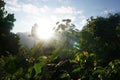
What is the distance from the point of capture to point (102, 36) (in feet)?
94.0

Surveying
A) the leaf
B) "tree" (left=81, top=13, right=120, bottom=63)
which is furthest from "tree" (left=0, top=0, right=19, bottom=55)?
the leaf

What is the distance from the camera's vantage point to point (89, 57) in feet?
5.63

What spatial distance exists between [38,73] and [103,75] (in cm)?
65

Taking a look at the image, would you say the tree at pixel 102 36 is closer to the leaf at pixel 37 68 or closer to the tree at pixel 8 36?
the tree at pixel 8 36

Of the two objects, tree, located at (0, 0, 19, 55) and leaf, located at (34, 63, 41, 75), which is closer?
leaf, located at (34, 63, 41, 75)

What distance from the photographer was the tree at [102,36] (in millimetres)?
25678

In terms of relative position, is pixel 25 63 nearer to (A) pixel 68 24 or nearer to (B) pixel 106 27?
(B) pixel 106 27

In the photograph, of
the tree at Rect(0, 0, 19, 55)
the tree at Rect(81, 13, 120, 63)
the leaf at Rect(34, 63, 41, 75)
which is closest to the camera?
the leaf at Rect(34, 63, 41, 75)

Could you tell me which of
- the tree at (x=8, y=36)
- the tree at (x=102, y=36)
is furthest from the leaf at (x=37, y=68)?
the tree at (x=8, y=36)

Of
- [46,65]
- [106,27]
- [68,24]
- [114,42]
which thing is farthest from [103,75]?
[68,24]

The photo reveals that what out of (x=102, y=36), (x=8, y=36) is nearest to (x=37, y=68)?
(x=102, y=36)

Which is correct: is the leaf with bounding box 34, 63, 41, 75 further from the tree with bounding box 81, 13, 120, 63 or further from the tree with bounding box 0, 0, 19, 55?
the tree with bounding box 0, 0, 19, 55

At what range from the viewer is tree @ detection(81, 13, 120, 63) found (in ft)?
84.2

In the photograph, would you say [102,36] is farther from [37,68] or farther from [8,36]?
[37,68]
